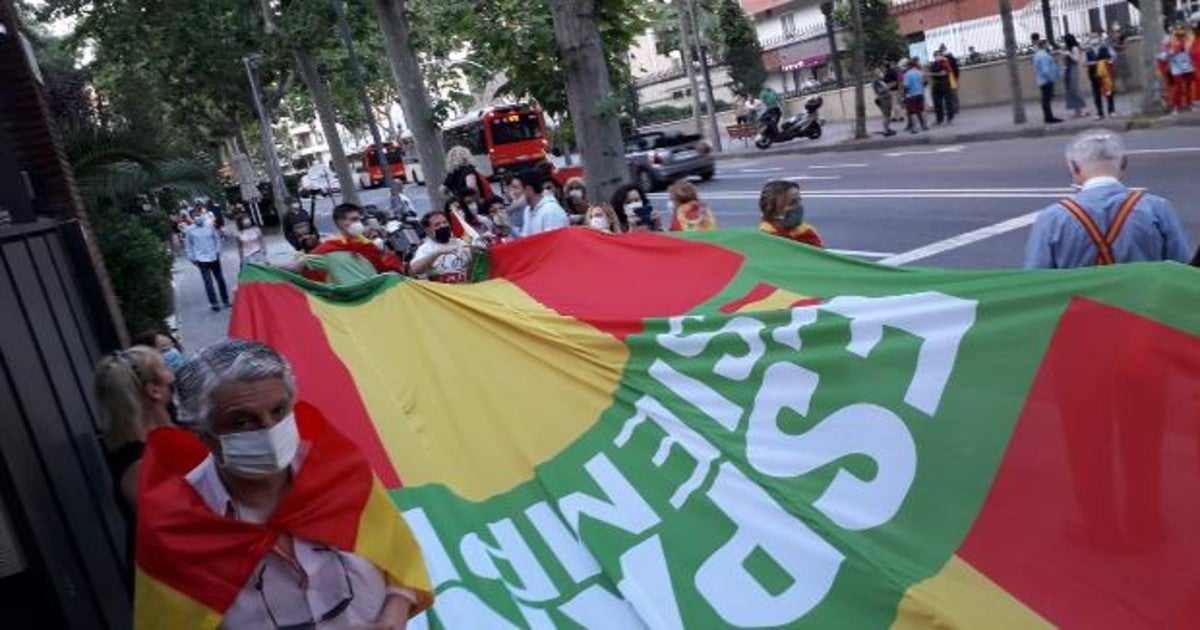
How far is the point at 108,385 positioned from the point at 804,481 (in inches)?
98.1

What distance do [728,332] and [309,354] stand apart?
2.39 metres

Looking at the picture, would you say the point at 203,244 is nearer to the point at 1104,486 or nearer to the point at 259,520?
the point at 259,520

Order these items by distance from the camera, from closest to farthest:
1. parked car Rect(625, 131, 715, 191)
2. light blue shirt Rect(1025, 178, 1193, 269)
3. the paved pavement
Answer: light blue shirt Rect(1025, 178, 1193, 269) < the paved pavement < parked car Rect(625, 131, 715, 191)

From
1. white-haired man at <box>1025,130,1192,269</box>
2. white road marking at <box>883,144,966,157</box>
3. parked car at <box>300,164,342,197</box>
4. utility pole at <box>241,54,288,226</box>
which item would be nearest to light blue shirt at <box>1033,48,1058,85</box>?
white road marking at <box>883,144,966,157</box>

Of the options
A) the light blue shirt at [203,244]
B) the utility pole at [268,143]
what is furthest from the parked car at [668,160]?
the utility pole at [268,143]

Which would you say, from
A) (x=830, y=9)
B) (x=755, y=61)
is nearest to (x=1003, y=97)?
(x=830, y=9)

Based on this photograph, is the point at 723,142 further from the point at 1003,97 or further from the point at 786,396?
the point at 786,396

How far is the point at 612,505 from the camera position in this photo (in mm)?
3830

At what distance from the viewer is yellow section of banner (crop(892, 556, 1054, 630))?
2871 mm

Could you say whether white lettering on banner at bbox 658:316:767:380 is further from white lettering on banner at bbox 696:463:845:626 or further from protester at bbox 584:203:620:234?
protester at bbox 584:203:620:234

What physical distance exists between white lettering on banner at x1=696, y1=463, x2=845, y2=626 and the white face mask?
147 centimetres

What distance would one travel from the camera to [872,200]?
1681cm

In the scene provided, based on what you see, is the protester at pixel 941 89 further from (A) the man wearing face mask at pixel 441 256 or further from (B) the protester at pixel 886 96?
(A) the man wearing face mask at pixel 441 256

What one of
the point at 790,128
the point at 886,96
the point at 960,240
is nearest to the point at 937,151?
the point at 886,96
